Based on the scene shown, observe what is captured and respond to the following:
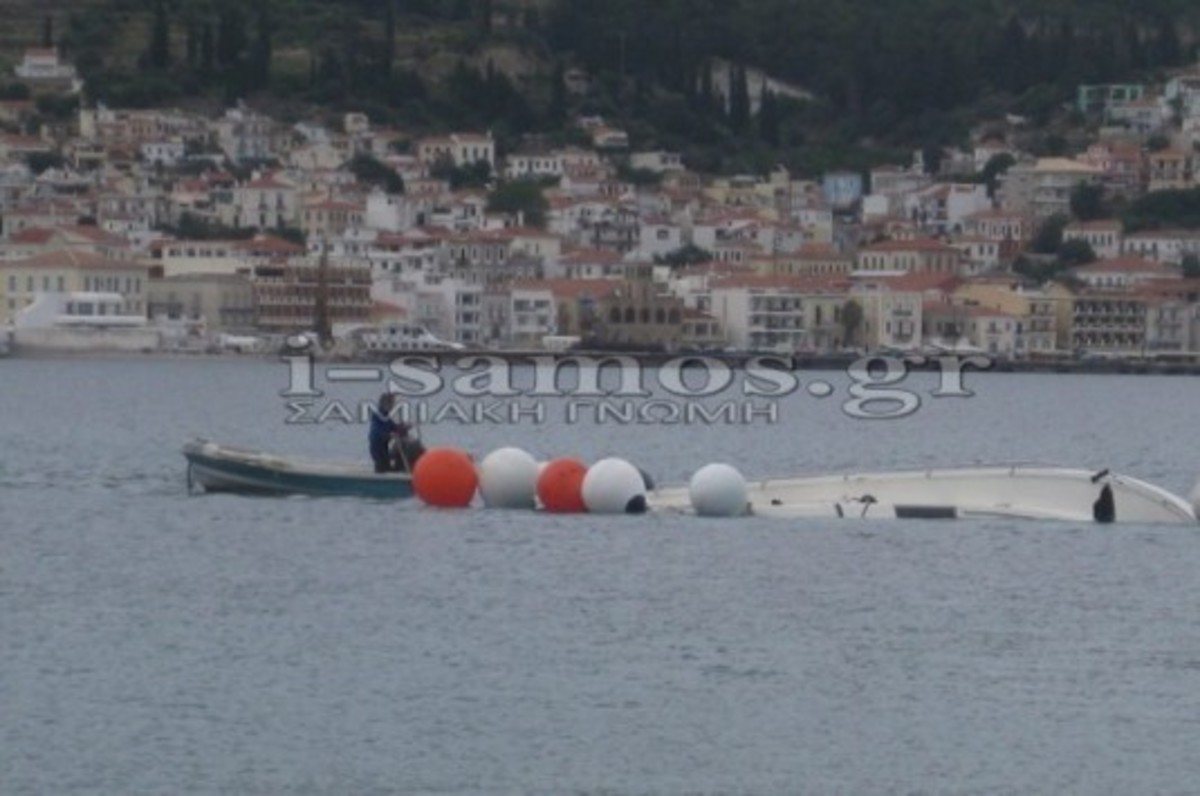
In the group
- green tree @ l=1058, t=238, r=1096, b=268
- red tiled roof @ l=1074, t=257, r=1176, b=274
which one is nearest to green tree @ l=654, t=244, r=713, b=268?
green tree @ l=1058, t=238, r=1096, b=268

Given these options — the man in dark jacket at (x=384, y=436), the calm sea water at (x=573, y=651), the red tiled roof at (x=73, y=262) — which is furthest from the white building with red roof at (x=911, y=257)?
the man in dark jacket at (x=384, y=436)

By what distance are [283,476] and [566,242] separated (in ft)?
339

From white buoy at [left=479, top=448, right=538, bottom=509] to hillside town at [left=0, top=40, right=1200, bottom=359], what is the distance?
8021cm

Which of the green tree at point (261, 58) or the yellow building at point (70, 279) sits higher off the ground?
the green tree at point (261, 58)

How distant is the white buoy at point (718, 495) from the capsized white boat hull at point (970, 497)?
26 cm

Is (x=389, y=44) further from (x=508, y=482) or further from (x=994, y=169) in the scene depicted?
(x=508, y=482)

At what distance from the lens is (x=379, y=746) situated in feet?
98.6

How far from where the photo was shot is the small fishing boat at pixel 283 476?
45031 millimetres

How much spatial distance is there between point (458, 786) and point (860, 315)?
106499 mm

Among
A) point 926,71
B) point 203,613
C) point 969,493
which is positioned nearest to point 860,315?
point 926,71

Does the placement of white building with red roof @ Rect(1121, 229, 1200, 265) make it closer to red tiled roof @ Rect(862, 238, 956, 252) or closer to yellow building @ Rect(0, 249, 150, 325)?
red tiled roof @ Rect(862, 238, 956, 252)

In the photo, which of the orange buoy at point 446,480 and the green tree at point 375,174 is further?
the green tree at point 375,174

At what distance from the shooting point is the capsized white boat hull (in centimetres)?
4372

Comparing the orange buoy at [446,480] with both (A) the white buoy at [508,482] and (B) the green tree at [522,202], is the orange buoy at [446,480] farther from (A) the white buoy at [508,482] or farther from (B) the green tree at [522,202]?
(B) the green tree at [522,202]
